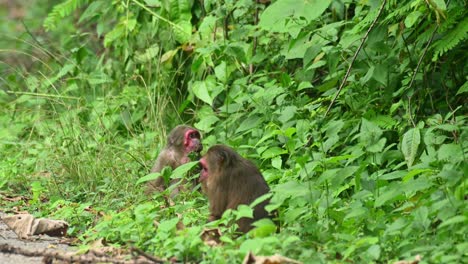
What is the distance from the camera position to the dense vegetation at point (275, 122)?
225 inches

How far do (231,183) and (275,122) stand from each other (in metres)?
1.98

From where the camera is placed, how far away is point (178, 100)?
1024 cm

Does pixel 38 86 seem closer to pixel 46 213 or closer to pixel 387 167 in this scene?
pixel 46 213

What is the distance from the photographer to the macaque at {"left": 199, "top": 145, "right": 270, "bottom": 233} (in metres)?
6.20

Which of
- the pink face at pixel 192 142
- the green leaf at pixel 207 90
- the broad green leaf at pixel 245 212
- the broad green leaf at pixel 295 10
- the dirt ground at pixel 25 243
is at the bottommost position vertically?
the dirt ground at pixel 25 243

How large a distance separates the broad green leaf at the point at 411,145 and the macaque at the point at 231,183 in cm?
112

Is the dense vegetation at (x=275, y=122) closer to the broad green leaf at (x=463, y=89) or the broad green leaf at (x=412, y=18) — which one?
the broad green leaf at (x=412, y=18)

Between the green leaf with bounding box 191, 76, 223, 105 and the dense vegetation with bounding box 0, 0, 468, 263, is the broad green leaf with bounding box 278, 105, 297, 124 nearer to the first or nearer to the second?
the dense vegetation with bounding box 0, 0, 468, 263

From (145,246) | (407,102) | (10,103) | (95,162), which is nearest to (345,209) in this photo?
(145,246)

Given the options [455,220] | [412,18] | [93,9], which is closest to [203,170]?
[412,18]

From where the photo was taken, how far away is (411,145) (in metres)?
6.94

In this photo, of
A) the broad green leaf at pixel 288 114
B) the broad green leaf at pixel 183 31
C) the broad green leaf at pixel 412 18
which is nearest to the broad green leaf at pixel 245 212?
the broad green leaf at pixel 288 114

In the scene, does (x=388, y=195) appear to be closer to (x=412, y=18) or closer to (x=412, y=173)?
(x=412, y=173)

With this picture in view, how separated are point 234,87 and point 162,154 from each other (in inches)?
38.1
